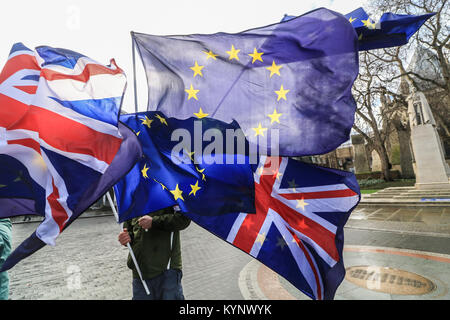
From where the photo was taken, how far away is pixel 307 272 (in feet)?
7.46

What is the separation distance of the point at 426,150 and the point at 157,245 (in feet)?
58.5

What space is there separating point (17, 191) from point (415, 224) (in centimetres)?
1022

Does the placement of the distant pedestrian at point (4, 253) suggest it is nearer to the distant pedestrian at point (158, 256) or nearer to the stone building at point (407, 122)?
the distant pedestrian at point (158, 256)

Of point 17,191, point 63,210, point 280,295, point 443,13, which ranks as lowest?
point 280,295

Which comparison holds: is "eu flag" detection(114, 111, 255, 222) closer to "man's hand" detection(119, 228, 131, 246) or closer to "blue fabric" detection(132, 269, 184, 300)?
"man's hand" detection(119, 228, 131, 246)

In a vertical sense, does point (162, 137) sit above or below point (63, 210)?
above

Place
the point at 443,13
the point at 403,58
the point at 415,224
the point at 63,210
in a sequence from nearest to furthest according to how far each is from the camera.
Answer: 1. the point at 63,210
2. the point at 415,224
3. the point at 443,13
4. the point at 403,58

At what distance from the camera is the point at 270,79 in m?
2.60

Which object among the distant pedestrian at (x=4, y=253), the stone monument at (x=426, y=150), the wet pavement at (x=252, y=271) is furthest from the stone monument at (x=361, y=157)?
the distant pedestrian at (x=4, y=253)

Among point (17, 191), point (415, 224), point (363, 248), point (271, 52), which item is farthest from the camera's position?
point (415, 224)

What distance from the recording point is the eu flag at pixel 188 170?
2.40m
